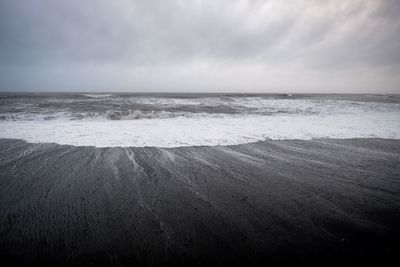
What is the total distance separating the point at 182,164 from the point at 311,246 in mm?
3409

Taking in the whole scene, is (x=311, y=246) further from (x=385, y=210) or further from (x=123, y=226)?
(x=123, y=226)

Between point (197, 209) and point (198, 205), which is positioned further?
point (198, 205)

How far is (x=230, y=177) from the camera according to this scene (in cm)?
465

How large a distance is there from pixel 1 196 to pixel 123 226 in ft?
8.50

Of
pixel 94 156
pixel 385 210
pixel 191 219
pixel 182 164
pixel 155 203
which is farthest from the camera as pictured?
pixel 94 156

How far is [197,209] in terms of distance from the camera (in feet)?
11.2

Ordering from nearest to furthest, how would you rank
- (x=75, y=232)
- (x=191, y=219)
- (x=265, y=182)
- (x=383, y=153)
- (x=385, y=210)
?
(x=75, y=232)
(x=191, y=219)
(x=385, y=210)
(x=265, y=182)
(x=383, y=153)

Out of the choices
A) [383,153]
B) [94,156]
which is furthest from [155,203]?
[383,153]

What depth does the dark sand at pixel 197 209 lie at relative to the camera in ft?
8.16

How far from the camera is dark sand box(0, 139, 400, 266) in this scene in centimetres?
249

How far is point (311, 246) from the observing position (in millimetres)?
2582

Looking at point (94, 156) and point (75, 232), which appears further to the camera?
point (94, 156)

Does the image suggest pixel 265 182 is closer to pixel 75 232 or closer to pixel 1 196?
pixel 75 232

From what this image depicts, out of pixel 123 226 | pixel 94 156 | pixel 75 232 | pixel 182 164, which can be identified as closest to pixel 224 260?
pixel 123 226
